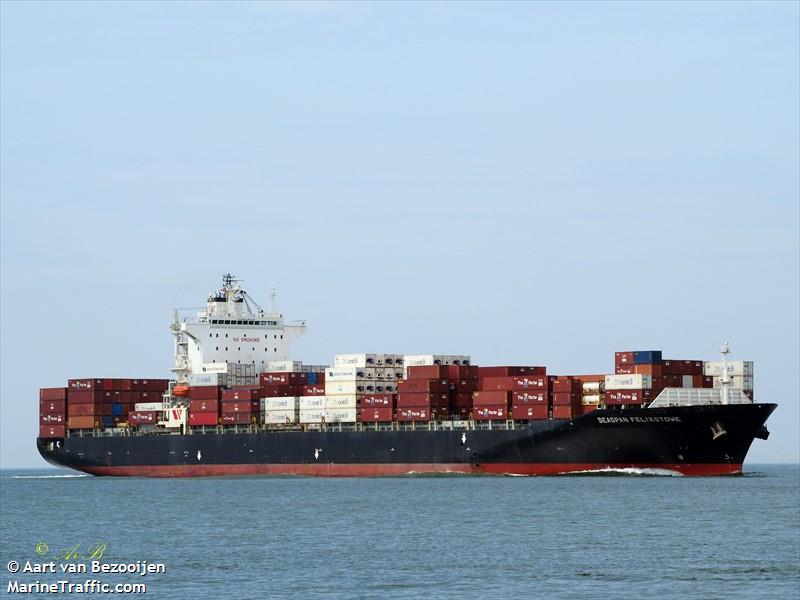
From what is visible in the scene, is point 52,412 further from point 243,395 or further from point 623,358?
Answer: point 623,358

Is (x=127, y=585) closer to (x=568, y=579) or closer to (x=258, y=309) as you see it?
(x=568, y=579)

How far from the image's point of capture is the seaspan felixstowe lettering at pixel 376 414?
76875 mm

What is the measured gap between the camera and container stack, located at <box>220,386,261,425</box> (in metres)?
93.1

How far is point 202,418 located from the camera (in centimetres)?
9544

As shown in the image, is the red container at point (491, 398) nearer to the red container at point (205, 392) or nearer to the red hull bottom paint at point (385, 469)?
the red hull bottom paint at point (385, 469)

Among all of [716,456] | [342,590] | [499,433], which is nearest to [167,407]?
[499,433]

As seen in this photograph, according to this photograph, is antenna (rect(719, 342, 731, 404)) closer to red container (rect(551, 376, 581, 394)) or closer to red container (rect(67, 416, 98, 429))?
red container (rect(551, 376, 581, 394))

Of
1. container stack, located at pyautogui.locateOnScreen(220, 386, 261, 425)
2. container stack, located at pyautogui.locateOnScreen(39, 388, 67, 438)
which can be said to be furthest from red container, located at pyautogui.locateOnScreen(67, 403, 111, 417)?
container stack, located at pyautogui.locateOnScreen(220, 386, 261, 425)

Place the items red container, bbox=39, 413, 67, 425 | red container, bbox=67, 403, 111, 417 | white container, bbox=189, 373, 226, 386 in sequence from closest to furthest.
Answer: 1. white container, bbox=189, 373, 226, 386
2. red container, bbox=67, 403, 111, 417
3. red container, bbox=39, 413, 67, 425

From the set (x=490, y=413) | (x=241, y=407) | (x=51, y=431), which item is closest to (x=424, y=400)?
(x=490, y=413)

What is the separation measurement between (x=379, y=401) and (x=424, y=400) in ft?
12.2

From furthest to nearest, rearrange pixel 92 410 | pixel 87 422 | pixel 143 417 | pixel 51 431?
pixel 51 431
pixel 87 422
pixel 92 410
pixel 143 417

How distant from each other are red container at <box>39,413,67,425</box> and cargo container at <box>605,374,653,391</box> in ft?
146

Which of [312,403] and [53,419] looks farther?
[53,419]
